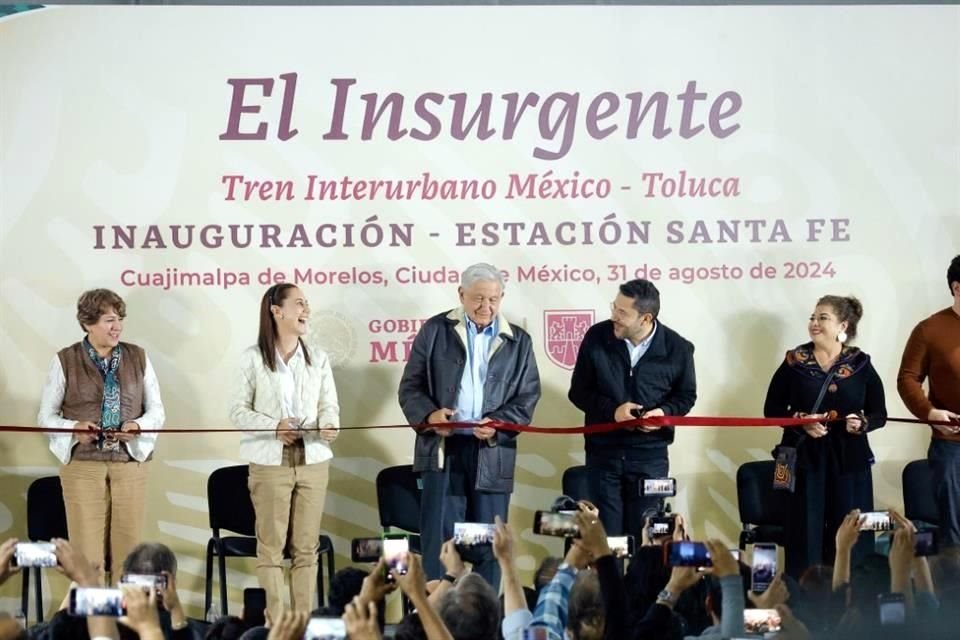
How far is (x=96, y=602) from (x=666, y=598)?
1.67 meters

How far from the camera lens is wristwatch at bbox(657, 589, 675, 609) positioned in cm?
464

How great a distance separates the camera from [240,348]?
22.8 feet

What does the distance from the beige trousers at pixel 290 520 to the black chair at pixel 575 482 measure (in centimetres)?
107

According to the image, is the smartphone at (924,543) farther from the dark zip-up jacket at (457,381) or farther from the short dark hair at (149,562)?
the short dark hair at (149,562)

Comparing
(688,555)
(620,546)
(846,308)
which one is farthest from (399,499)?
(688,555)

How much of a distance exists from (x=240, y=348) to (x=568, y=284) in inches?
58.6

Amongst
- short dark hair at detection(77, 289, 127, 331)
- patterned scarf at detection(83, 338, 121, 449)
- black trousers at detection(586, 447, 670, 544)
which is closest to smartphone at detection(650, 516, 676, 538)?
black trousers at detection(586, 447, 670, 544)

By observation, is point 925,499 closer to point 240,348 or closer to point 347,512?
point 347,512

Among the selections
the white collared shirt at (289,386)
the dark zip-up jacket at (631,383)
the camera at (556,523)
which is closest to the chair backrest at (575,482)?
the dark zip-up jacket at (631,383)

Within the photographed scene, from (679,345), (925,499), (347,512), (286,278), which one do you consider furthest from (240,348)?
(925,499)

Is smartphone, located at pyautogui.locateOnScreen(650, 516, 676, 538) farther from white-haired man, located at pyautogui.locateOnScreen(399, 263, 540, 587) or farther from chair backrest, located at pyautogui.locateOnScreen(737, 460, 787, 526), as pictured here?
chair backrest, located at pyautogui.locateOnScreen(737, 460, 787, 526)

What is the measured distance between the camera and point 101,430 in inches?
250

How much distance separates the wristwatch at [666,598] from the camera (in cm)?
464

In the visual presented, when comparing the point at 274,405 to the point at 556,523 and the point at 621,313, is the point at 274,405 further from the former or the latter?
the point at 556,523
